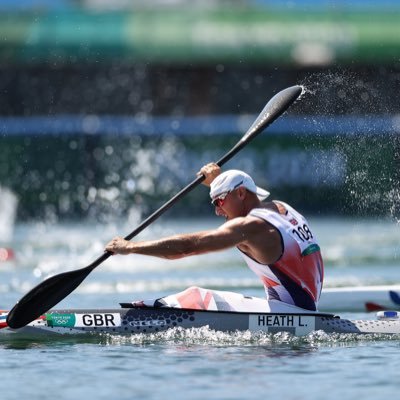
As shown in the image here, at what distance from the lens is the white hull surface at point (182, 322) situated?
32.7 ft

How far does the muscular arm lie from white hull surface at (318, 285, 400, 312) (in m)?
3.50

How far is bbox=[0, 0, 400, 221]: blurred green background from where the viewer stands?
28328mm

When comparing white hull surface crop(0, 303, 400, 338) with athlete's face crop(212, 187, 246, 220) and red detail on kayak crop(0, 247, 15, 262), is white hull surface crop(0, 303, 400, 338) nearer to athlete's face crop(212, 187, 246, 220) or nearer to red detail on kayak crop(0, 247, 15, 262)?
athlete's face crop(212, 187, 246, 220)

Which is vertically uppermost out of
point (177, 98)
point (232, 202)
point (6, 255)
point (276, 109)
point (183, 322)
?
point (177, 98)

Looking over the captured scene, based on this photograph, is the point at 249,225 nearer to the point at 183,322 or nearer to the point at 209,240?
the point at 209,240

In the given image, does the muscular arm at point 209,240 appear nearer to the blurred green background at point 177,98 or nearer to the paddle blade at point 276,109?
the paddle blade at point 276,109

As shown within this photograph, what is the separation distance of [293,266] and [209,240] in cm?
73

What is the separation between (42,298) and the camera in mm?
10633

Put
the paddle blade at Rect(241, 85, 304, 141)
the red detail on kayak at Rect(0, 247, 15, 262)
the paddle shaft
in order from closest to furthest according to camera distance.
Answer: the paddle shaft, the paddle blade at Rect(241, 85, 304, 141), the red detail on kayak at Rect(0, 247, 15, 262)

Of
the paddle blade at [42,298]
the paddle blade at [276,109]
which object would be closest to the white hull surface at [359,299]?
the paddle blade at [276,109]

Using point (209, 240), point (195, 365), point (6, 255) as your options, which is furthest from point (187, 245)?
point (6, 255)

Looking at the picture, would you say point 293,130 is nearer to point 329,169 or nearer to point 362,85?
point 329,169

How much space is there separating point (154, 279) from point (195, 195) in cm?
1232

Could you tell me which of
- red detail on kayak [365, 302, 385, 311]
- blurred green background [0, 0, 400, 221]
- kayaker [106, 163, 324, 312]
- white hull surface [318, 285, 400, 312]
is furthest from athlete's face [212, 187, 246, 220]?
blurred green background [0, 0, 400, 221]
